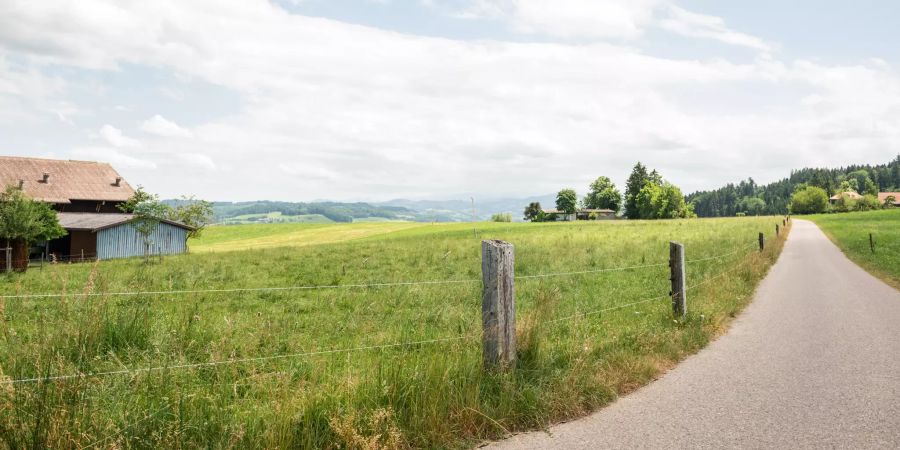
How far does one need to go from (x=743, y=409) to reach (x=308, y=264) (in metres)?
22.4

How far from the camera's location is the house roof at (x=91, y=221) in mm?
48438

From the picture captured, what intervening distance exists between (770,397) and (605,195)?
153m

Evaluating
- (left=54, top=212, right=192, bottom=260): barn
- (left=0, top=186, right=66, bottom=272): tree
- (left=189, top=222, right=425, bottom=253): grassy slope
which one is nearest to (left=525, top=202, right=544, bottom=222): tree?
(left=189, top=222, right=425, bottom=253): grassy slope

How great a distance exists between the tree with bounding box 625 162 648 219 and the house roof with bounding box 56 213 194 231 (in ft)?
347

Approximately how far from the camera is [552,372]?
574cm

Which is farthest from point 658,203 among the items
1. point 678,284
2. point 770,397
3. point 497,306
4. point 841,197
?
point 497,306

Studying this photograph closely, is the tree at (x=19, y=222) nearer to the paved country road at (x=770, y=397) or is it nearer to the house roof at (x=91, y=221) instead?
the house roof at (x=91, y=221)

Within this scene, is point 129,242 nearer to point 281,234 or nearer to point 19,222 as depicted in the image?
point 19,222

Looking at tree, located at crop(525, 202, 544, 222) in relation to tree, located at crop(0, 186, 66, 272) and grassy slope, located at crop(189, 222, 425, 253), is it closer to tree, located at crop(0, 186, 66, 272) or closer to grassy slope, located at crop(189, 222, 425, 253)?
grassy slope, located at crop(189, 222, 425, 253)

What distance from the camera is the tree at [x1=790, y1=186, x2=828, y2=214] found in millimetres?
146000

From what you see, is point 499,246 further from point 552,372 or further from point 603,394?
point 603,394

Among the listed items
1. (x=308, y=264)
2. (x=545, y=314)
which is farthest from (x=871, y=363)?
(x=308, y=264)

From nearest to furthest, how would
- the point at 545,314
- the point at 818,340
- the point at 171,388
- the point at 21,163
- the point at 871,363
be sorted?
1. the point at 171,388
2. the point at 545,314
3. the point at 871,363
4. the point at 818,340
5. the point at 21,163

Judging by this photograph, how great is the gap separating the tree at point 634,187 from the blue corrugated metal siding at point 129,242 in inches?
4191
